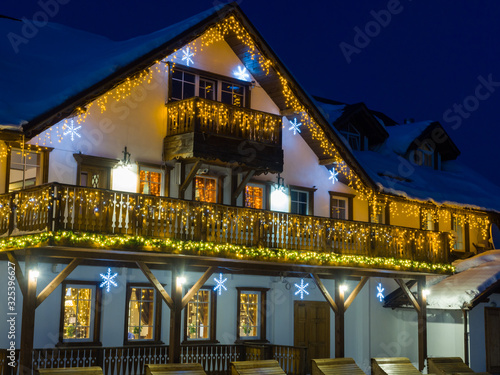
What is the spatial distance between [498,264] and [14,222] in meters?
17.0

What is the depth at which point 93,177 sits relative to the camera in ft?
71.3

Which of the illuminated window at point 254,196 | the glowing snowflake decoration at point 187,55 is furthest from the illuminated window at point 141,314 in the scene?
the glowing snowflake decoration at point 187,55

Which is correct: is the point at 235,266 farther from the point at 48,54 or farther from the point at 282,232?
the point at 48,54

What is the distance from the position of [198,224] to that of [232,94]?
5959mm

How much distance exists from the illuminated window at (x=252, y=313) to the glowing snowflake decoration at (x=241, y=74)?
6.60 metres

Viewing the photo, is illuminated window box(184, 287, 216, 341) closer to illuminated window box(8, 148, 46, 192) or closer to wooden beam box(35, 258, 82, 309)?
illuminated window box(8, 148, 46, 192)

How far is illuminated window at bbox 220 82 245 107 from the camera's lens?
24953 millimetres

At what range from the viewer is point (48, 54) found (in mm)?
23844

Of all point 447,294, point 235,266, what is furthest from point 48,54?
point 447,294

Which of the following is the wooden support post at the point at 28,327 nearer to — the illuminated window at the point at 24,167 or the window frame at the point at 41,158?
the illuminated window at the point at 24,167

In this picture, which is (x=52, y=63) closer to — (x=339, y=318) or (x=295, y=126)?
(x=295, y=126)

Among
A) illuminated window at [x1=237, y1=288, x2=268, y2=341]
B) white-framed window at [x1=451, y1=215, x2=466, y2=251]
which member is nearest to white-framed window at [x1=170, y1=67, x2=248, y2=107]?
illuminated window at [x1=237, y1=288, x2=268, y2=341]

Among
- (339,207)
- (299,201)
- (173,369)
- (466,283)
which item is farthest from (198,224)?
(466,283)

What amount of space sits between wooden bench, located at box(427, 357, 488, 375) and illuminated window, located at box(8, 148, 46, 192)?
1201cm
